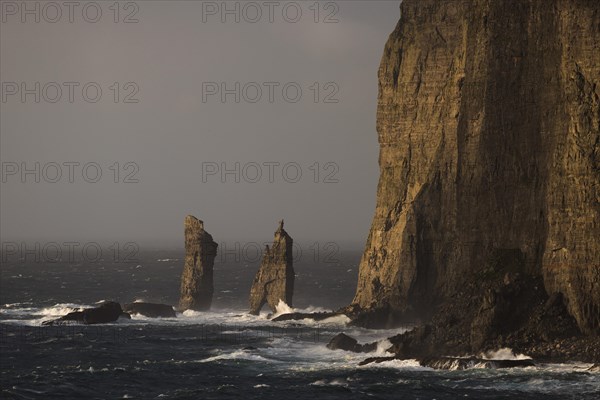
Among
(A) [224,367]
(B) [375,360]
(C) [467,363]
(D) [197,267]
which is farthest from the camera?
(D) [197,267]

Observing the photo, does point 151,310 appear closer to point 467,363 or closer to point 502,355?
point 467,363

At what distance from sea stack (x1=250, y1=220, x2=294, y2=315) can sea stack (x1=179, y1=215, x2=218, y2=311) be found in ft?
21.4

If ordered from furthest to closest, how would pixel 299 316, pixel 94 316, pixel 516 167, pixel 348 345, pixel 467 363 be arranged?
pixel 299 316 → pixel 94 316 → pixel 348 345 → pixel 516 167 → pixel 467 363

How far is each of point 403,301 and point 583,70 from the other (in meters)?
42.8

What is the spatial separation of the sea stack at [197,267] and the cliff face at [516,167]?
83.2ft

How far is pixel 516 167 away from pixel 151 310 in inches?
2451

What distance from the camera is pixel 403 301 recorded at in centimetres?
12656

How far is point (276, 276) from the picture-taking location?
478ft

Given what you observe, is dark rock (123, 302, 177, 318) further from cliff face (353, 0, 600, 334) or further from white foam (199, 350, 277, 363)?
white foam (199, 350, 277, 363)

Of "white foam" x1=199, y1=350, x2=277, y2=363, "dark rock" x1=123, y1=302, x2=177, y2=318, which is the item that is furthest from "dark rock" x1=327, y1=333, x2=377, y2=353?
"dark rock" x1=123, y1=302, x2=177, y2=318

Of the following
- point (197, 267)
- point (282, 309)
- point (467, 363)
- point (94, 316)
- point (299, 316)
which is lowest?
point (467, 363)

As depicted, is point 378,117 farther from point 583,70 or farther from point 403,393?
point 403,393

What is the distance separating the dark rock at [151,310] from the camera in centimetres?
14562

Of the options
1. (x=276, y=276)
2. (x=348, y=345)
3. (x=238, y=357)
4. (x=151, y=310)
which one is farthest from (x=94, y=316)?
(x=348, y=345)
